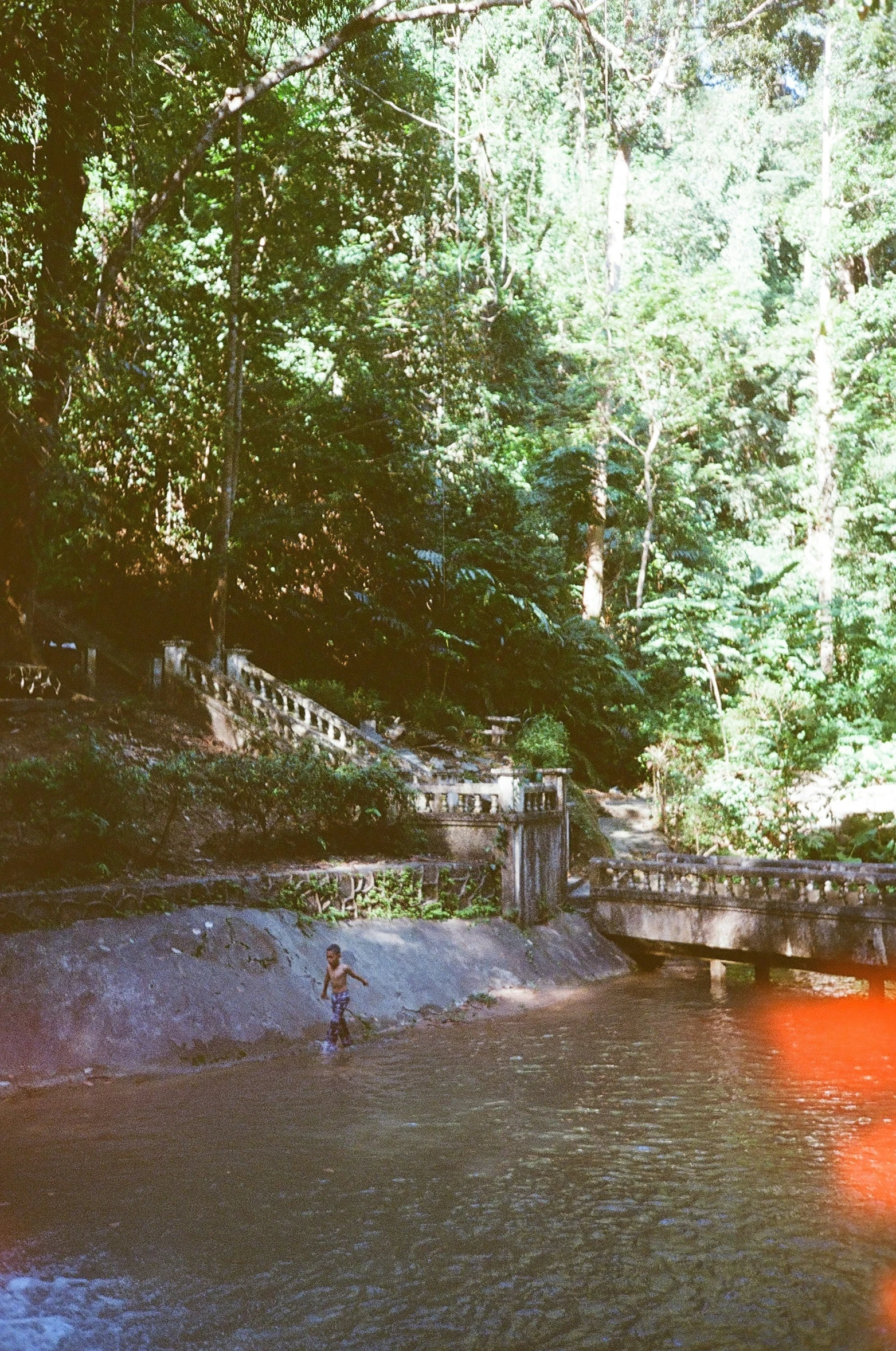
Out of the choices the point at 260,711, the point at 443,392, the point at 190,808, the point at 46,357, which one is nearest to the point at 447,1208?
the point at 190,808

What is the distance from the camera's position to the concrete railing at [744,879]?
18234mm

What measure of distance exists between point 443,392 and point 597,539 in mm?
8106

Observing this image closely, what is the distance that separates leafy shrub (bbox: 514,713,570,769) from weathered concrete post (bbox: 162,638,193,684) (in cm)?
773

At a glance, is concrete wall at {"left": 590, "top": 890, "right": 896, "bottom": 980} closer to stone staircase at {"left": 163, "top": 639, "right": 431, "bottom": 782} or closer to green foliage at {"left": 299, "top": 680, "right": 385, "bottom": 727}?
stone staircase at {"left": 163, "top": 639, "right": 431, "bottom": 782}

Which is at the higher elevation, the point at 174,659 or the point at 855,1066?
the point at 174,659

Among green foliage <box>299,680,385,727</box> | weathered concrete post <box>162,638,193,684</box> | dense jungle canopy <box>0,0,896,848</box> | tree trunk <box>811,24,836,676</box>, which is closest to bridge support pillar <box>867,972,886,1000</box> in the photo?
dense jungle canopy <box>0,0,896,848</box>

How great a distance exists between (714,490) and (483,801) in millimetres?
22711

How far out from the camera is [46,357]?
20.1 m

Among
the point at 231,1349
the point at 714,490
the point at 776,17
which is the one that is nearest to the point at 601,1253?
the point at 231,1349

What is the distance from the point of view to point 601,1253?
8438mm

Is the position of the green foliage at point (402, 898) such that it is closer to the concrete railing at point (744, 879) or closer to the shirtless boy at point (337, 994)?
the shirtless boy at point (337, 994)

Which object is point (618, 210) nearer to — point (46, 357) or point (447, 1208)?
point (46, 357)

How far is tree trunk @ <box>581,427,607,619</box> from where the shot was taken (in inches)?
1390

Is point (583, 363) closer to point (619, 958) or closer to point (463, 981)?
point (619, 958)
